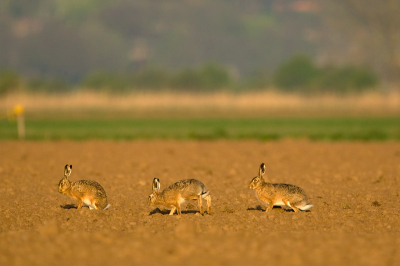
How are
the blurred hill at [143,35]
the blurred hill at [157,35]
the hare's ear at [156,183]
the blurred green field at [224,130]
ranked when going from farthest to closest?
the blurred hill at [143,35] < the blurred hill at [157,35] < the blurred green field at [224,130] < the hare's ear at [156,183]

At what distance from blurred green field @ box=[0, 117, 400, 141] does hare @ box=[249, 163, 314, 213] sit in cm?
1291

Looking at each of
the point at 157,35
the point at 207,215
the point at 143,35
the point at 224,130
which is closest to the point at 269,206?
the point at 207,215

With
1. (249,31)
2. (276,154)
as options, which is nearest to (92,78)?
(276,154)

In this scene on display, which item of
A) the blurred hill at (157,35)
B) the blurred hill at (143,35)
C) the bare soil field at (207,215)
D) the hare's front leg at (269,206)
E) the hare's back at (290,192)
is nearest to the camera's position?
the bare soil field at (207,215)

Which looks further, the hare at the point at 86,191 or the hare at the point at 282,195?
the hare at the point at 86,191

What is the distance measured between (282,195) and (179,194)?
4.98 feet

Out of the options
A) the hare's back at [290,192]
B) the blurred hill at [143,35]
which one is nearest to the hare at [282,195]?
the hare's back at [290,192]

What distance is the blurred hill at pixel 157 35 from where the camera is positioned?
114m

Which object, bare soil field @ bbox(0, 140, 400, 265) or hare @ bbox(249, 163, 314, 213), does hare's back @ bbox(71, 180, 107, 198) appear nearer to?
bare soil field @ bbox(0, 140, 400, 265)

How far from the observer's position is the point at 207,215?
9.03 m

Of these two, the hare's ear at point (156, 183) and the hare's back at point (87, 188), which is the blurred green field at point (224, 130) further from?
the hare's ear at point (156, 183)

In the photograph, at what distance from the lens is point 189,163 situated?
15711 millimetres

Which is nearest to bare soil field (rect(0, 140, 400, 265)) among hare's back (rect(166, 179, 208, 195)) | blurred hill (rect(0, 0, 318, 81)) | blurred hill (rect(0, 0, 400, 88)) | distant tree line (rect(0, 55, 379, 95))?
hare's back (rect(166, 179, 208, 195))

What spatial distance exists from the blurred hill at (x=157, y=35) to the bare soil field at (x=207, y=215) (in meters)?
87.7
